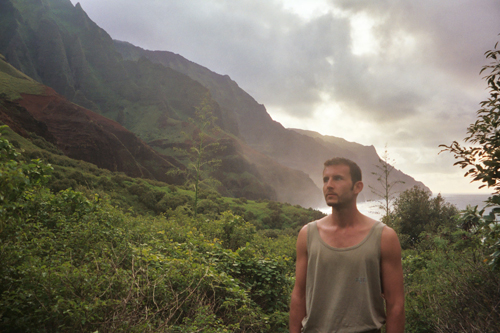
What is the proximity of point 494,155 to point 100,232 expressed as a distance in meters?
6.70

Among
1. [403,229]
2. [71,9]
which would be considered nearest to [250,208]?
[403,229]

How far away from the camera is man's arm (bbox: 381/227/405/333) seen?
2230mm

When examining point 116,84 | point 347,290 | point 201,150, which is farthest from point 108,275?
point 116,84

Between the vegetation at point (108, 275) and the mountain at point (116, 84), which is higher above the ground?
the mountain at point (116, 84)

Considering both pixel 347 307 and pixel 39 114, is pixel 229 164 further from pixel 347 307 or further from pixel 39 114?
pixel 347 307

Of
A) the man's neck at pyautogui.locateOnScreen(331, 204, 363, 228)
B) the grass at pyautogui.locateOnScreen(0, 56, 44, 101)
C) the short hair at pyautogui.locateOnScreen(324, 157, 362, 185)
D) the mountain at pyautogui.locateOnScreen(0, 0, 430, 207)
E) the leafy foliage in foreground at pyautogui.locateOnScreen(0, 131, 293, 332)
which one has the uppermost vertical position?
the mountain at pyautogui.locateOnScreen(0, 0, 430, 207)

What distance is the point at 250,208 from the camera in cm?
3375

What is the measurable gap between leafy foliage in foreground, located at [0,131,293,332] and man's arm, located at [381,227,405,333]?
8.12 feet

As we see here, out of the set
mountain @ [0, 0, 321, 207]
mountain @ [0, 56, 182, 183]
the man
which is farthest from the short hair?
mountain @ [0, 0, 321, 207]

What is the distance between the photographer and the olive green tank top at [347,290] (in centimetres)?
233

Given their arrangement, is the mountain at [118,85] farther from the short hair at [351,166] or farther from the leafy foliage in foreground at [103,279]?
the short hair at [351,166]

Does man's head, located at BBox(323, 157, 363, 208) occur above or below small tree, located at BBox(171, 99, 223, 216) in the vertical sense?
below

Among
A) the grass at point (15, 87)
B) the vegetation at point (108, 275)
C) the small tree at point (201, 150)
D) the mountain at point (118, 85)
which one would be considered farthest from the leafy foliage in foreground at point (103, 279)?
the mountain at point (118, 85)

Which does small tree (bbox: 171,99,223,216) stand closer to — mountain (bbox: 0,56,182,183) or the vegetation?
the vegetation
